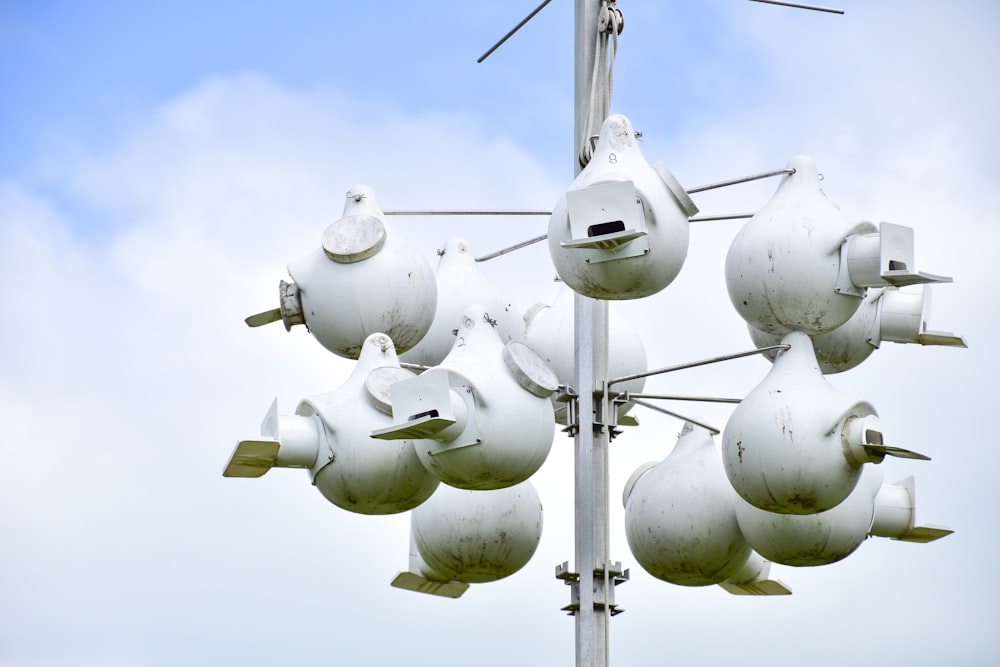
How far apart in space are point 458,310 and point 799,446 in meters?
3.37

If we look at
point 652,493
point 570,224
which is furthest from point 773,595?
point 570,224

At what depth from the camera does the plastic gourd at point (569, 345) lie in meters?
16.8

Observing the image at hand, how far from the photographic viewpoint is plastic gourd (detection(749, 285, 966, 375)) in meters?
16.0

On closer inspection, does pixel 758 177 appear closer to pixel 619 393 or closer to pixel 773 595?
pixel 619 393

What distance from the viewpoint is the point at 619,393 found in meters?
16.4

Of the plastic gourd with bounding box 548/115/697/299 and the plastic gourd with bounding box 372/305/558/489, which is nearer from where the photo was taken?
the plastic gourd with bounding box 372/305/558/489

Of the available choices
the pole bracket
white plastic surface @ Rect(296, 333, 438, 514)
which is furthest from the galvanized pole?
white plastic surface @ Rect(296, 333, 438, 514)

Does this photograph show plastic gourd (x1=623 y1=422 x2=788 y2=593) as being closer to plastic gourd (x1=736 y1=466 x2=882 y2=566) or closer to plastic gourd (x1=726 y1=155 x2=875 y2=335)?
plastic gourd (x1=736 y1=466 x2=882 y2=566)

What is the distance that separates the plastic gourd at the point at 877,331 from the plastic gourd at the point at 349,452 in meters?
2.79

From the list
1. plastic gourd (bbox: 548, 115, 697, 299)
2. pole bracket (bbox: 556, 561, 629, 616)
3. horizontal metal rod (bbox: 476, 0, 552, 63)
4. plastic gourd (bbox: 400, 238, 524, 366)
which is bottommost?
pole bracket (bbox: 556, 561, 629, 616)

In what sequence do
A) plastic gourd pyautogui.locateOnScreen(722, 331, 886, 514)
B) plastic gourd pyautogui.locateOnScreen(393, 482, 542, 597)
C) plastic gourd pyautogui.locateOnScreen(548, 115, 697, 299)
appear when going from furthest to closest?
plastic gourd pyautogui.locateOnScreen(393, 482, 542, 597)
plastic gourd pyautogui.locateOnScreen(722, 331, 886, 514)
plastic gourd pyautogui.locateOnScreen(548, 115, 697, 299)

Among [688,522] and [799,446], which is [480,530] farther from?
[799,446]

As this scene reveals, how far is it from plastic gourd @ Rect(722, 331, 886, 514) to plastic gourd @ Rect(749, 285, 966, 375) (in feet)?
4.32

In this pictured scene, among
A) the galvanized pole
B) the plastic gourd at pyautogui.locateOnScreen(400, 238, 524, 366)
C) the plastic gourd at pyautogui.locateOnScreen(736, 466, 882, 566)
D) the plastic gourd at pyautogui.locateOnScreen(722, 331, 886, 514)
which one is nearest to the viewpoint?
the plastic gourd at pyautogui.locateOnScreen(722, 331, 886, 514)
